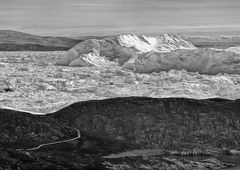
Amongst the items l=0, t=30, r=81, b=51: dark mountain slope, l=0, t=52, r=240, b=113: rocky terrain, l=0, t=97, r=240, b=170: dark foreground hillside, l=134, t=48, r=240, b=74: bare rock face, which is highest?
l=0, t=30, r=81, b=51: dark mountain slope

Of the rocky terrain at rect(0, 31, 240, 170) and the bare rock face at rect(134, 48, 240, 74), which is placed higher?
the bare rock face at rect(134, 48, 240, 74)

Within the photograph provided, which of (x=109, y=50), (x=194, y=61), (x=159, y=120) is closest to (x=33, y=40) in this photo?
(x=109, y=50)

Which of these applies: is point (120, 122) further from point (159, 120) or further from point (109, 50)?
point (109, 50)

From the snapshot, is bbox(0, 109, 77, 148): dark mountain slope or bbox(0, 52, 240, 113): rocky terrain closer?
bbox(0, 109, 77, 148): dark mountain slope

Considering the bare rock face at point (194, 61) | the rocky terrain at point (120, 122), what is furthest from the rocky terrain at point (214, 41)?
the rocky terrain at point (120, 122)

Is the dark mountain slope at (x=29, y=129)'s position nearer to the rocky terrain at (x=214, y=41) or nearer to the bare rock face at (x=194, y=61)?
A: the bare rock face at (x=194, y=61)

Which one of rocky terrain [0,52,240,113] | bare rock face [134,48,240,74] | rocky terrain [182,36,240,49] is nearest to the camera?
rocky terrain [0,52,240,113]

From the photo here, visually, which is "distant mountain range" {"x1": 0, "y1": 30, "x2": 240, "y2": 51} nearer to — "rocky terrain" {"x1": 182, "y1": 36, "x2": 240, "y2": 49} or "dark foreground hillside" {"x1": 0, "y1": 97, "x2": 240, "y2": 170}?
"rocky terrain" {"x1": 182, "y1": 36, "x2": 240, "y2": 49}

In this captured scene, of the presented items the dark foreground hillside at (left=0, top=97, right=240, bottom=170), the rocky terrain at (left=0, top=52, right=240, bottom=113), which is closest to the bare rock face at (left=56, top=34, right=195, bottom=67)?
the rocky terrain at (left=0, top=52, right=240, bottom=113)

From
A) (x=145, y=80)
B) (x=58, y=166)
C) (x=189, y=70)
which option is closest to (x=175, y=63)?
(x=189, y=70)
